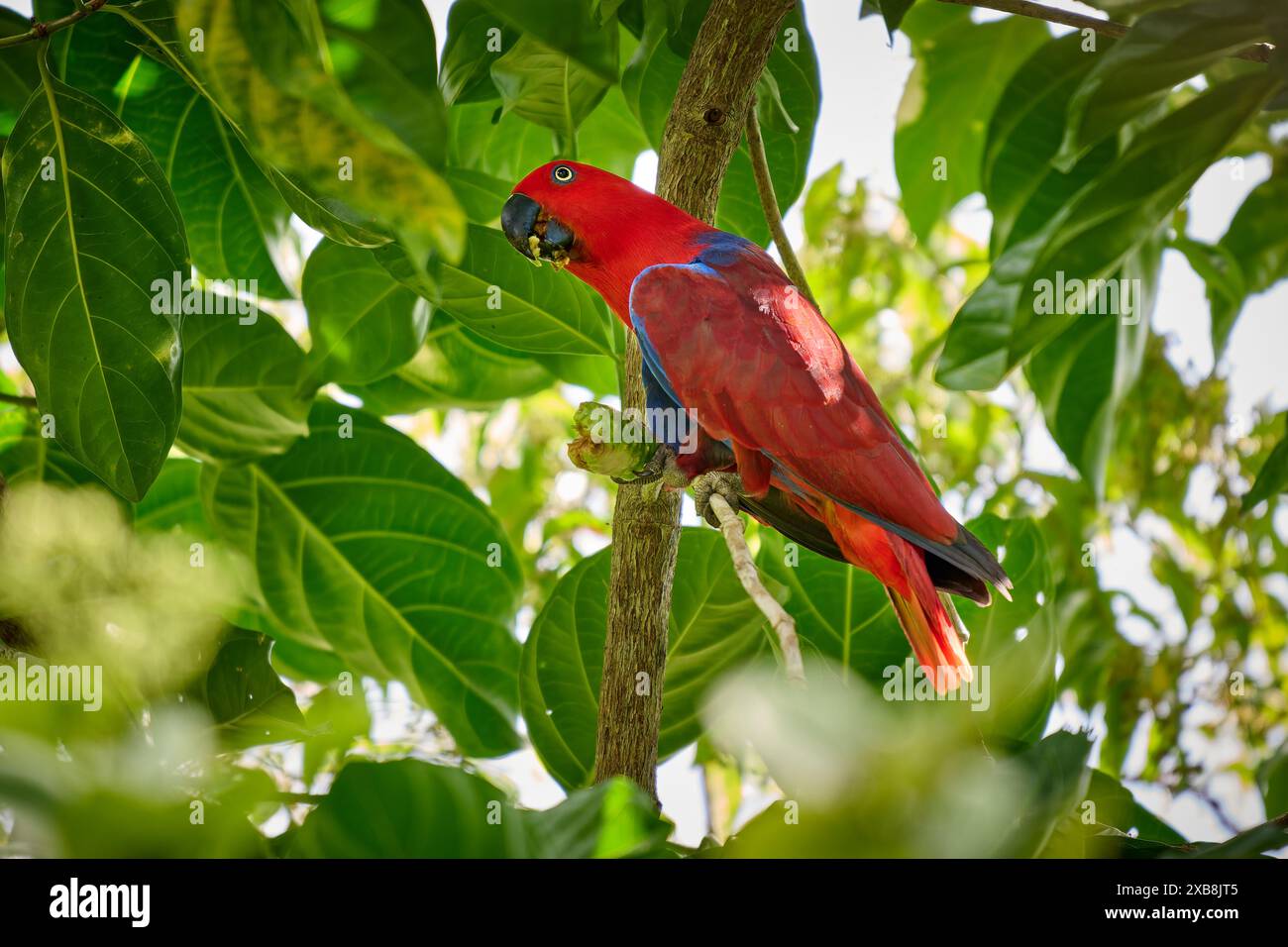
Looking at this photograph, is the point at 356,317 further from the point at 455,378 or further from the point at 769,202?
the point at 769,202

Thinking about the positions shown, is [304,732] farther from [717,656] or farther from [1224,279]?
[1224,279]

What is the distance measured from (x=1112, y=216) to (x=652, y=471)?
0.36m

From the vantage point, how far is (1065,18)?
73cm

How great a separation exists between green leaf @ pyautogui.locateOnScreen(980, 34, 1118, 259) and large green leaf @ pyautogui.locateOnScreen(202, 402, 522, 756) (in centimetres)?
59

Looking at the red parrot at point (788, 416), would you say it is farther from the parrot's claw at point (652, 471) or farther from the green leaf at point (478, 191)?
the green leaf at point (478, 191)

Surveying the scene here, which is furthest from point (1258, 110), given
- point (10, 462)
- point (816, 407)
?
point (10, 462)

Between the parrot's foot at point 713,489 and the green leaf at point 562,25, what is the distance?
12.6 inches

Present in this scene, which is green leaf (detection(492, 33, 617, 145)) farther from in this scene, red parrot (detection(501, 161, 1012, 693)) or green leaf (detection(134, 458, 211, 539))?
green leaf (detection(134, 458, 211, 539))

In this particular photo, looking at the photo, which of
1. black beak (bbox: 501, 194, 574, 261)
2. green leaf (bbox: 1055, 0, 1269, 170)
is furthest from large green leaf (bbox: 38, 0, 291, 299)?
green leaf (bbox: 1055, 0, 1269, 170)

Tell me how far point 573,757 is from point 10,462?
0.61 m

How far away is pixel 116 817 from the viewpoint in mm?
317

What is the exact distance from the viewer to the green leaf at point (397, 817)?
1.51 ft

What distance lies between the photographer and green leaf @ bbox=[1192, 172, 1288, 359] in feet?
3.29
